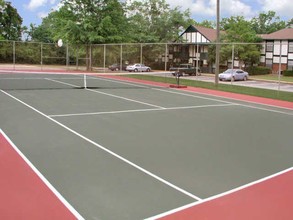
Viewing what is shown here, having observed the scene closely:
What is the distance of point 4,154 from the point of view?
26.3 feet

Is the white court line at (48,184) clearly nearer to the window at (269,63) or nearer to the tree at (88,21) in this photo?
the tree at (88,21)

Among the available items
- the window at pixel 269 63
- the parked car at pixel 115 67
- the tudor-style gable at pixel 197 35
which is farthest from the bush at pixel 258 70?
the parked car at pixel 115 67

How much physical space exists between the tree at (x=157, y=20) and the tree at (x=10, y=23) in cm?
2782

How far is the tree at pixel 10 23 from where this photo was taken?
7069 cm

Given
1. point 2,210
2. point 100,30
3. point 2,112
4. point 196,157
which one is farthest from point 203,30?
point 2,210

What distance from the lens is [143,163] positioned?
7.59m

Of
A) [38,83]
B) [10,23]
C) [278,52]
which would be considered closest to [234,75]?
[278,52]

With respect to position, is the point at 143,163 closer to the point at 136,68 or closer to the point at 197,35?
the point at 136,68

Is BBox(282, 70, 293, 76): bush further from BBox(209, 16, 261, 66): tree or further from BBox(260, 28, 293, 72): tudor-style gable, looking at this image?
BBox(209, 16, 261, 66): tree

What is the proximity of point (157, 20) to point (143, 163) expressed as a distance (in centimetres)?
5295

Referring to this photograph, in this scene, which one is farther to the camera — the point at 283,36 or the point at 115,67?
the point at 283,36

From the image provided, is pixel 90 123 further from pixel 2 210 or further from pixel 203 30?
pixel 203 30

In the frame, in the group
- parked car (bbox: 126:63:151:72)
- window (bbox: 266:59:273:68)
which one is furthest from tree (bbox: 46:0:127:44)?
Answer: window (bbox: 266:59:273:68)

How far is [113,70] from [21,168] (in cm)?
3363
